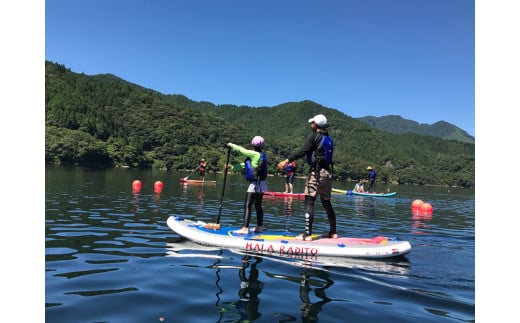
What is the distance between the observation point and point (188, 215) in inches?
568

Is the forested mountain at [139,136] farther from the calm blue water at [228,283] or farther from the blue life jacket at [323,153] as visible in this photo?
the blue life jacket at [323,153]

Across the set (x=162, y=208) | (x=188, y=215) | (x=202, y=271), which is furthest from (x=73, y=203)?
(x=202, y=271)

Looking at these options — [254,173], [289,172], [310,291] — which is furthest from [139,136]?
[310,291]

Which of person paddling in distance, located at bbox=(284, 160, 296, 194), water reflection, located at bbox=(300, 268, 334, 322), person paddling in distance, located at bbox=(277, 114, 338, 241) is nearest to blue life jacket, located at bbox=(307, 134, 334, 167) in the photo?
person paddling in distance, located at bbox=(277, 114, 338, 241)

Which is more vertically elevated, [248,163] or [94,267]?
[248,163]

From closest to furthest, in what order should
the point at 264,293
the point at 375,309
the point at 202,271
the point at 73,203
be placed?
the point at 375,309 → the point at 264,293 → the point at 202,271 → the point at 73,203

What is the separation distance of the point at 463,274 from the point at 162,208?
1213 cm

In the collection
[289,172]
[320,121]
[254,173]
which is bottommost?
[289,172]

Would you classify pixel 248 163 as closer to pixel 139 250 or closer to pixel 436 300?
pixel 139 250

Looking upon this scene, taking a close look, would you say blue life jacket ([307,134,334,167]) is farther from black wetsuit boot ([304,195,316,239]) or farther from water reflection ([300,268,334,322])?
water reflection ([300,268,334,322])

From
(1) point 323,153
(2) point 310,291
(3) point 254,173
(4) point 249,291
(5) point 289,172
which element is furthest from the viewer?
(5) point 289,172

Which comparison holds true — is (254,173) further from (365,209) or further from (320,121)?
(365,209)

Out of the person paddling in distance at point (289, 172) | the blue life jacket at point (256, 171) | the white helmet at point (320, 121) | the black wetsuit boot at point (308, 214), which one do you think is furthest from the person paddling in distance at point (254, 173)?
the person paddling in distance at point (289, 172)

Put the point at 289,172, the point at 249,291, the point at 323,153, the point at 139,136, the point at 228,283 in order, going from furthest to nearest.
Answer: the point at 139,136
the point at 289,172
the point at 323,153
the point at 228,283
the point at 249,291
